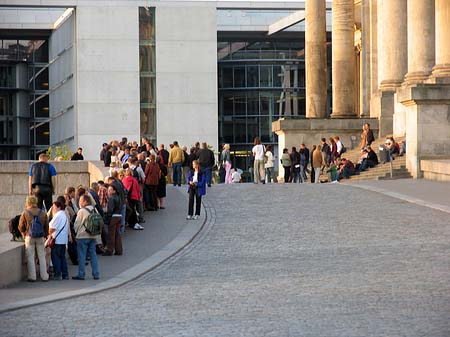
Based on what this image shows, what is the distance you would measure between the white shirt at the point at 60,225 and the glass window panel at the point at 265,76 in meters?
77.8

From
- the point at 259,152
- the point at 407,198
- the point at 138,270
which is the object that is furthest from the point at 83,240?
the point at 259,152

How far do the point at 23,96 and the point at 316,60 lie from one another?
53.0m

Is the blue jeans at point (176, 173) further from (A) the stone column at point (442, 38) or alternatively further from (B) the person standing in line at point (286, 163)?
(A) the stone column at point (442, 38)

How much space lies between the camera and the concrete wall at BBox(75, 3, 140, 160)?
87.1 metres

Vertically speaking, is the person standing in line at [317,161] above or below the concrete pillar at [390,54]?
below

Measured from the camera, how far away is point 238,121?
328 ft

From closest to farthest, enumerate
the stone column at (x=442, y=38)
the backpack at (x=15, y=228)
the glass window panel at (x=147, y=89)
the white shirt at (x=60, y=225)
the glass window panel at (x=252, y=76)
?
1. the white shirt at (x=60, y=225)
2. the backpack at (x=15, y=228)
3. the stone column at (x=442, y=38)
4. the glass window panel at (x=147, y=89)
5. the glass window panel at (x=252, y=76)

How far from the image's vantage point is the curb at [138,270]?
18062 millimetres

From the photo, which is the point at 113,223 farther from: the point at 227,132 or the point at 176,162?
the point at 227,132

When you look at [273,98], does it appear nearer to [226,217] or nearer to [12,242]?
[226,217]

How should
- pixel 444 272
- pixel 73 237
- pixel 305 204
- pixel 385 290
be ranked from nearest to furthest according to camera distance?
pixel 385 290 < pixel 444 272 < pixel 73 237 < pixel 305 204

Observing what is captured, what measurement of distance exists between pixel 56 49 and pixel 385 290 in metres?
81.7

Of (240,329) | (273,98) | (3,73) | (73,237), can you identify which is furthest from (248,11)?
(240,329)

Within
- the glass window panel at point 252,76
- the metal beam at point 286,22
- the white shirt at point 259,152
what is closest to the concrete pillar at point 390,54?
the white shirt at point 259,152
